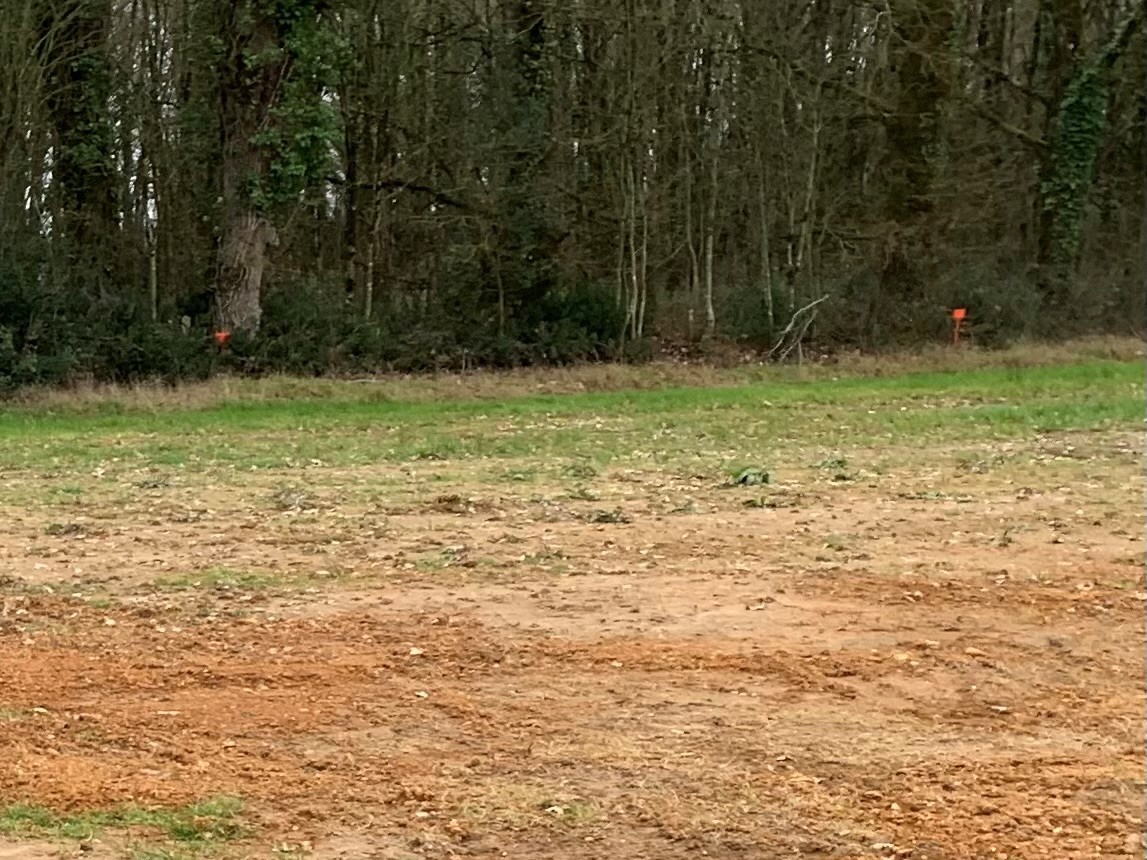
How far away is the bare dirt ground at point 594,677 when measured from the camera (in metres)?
4.72

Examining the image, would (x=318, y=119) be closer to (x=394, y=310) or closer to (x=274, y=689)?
(x=394, y=310)

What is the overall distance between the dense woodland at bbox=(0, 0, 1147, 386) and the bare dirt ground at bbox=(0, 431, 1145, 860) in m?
12.5

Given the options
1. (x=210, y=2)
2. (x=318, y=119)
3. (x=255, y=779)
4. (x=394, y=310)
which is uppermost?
(x=210, y=2)

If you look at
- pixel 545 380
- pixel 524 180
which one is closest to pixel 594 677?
pixel 545 380

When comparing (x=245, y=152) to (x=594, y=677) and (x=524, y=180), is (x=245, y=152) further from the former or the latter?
(x=594, y=677)

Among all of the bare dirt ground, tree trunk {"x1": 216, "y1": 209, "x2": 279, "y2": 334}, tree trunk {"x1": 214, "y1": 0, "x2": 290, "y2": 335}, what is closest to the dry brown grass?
tree trunk {"x1": 216, "y1": 209, "x2": 279, "y2": 334}

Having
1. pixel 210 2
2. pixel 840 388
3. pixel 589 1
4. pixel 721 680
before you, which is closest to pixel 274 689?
pixel 721 680

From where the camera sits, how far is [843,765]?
17.1 ft

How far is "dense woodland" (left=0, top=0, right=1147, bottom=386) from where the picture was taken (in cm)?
2205

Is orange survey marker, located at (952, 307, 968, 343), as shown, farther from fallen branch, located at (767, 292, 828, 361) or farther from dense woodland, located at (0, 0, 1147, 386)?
fallen branch, located at (767, 292, 828, 361)

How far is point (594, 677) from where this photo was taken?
632cm

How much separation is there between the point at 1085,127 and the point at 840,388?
408 inches

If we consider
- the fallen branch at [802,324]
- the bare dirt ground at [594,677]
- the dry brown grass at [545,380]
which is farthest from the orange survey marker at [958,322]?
the bare dirt ground at [594,677]

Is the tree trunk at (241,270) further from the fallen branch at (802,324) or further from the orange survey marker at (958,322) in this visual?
the orange survey marker at (958,322)
